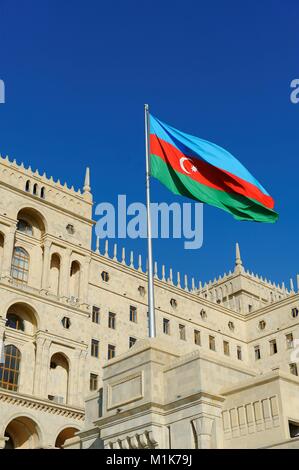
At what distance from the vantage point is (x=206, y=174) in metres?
27.6

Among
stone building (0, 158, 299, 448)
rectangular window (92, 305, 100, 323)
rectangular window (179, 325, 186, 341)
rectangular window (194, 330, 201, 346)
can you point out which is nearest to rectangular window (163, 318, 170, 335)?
stone building (0, 158, 299, 448)

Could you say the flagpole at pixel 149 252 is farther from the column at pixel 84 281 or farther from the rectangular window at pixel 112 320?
the rectangular window at pixel 112 320

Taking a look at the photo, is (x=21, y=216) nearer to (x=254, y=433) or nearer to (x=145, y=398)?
(x=145, y=398)

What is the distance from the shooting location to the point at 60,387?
143ft

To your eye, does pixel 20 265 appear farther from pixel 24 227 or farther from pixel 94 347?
pixel 94 347

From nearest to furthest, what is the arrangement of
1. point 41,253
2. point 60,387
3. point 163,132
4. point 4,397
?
point 163,132 < point 4,397 < point 60,387 < point 41,253

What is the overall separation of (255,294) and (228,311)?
11.6 meters

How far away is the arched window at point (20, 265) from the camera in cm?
4493

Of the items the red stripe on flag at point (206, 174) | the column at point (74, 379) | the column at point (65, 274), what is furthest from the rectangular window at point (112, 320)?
the red stripe on flag at point (206, 174)

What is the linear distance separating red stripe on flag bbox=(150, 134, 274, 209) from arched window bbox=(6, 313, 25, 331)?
20.7m

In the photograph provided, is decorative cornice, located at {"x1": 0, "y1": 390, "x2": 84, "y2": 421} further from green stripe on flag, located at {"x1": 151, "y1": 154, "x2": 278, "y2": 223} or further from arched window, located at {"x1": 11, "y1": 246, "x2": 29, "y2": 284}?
green stripe on flag, located at {"x1": 151, "y1": 154, "x2": 278, "y2": 223}

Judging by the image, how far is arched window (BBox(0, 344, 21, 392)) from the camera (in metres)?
41.1
